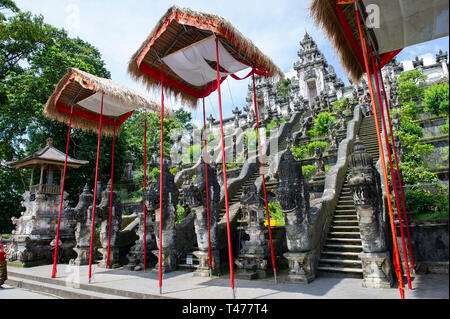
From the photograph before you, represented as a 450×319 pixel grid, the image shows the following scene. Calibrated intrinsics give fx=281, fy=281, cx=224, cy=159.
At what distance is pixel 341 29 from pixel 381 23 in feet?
2.27

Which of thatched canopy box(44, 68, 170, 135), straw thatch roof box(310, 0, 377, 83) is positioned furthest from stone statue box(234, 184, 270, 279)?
thatched canopy box(44, 68, 170, 135)

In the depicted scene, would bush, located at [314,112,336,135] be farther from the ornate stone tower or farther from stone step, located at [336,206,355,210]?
the ornate stone tower

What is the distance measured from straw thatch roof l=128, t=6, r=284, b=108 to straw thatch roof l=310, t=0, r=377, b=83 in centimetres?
148

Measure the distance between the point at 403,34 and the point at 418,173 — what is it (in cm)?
419

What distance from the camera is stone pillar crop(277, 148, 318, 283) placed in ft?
19.0

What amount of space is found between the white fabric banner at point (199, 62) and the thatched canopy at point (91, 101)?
1.44m

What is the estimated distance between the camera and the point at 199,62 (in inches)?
279

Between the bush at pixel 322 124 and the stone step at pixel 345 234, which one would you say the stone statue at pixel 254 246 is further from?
the bush at pixel 322 124

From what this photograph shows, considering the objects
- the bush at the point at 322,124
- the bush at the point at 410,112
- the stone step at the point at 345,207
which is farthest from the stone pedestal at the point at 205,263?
the bush at the point at 322,124

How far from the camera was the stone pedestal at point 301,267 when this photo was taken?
5689 millimetres

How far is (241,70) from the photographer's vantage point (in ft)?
24.7

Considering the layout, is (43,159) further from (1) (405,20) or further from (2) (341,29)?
(1) (405,20)

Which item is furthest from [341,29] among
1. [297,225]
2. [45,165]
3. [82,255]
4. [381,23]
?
[45,165]
